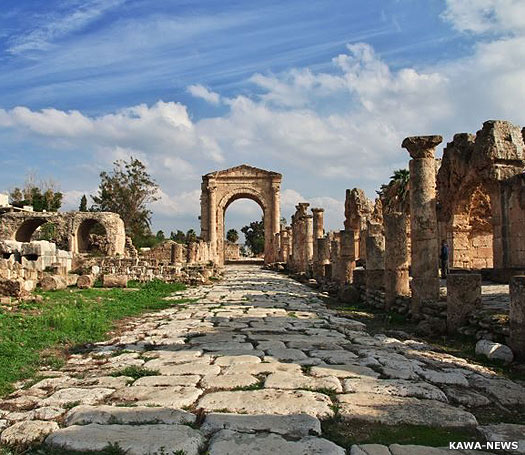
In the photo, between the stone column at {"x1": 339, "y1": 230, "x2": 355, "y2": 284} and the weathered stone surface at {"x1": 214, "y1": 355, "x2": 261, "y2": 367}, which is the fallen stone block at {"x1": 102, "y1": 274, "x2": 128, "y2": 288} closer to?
the stone column at {"x1": 339, "y1": 230, "x2": 355, "y2": 284}

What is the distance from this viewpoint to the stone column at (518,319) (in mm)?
6000

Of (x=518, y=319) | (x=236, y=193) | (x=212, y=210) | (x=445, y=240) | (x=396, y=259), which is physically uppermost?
(x=236, y=193)

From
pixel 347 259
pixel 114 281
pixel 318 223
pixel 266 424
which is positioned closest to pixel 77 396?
pixel 266 424

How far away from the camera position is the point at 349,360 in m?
5.95

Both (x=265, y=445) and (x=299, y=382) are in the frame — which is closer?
(x=265, y=445)

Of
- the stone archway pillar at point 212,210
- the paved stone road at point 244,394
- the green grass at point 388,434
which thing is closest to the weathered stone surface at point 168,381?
the paved stone road at point 244,394

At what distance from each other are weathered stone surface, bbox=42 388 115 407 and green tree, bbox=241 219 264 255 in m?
73.2

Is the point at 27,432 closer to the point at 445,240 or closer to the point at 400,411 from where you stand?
the point at 400,411

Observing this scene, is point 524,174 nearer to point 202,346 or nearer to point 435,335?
point 435,335

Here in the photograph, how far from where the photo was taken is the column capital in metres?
9.88

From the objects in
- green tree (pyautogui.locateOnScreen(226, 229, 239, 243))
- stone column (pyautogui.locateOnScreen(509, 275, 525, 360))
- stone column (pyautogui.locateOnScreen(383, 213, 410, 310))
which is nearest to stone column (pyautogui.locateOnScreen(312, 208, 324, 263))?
stone column (pyautogui.locateOnScreen(383, 213, 410, 310))

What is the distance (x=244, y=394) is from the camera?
4.43 meters

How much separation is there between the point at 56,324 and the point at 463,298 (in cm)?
640
